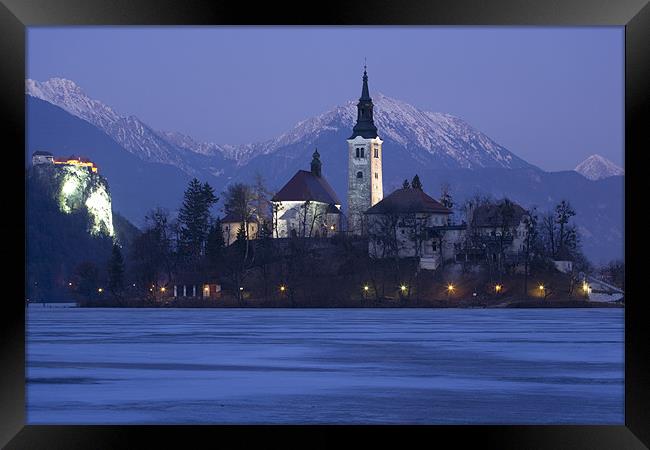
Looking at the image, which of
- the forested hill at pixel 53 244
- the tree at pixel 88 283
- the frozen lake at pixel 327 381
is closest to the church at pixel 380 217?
the tree at pixel 88 283

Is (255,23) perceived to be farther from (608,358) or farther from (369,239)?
(369,239)

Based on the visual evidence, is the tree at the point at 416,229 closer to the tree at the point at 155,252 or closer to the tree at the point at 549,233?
the tree at the point at 549,233

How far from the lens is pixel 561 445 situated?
34.1 ft

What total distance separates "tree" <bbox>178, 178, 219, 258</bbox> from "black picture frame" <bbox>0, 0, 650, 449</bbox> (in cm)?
8988

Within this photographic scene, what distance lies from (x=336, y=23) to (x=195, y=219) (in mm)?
92818

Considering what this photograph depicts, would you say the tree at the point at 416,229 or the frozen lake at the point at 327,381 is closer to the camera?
the frozen lake at the point at 327,381

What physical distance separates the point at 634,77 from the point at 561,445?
132 inches

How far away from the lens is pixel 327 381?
18.8 meters

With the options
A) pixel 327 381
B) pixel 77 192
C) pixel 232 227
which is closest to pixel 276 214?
pixel 232 227

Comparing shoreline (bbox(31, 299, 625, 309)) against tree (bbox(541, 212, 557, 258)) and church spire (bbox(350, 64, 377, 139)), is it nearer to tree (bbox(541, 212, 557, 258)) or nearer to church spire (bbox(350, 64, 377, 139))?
tree (bbox(541, 212, 557, 258))

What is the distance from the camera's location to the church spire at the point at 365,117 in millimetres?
125438

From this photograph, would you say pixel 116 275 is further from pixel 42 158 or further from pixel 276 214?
pixel 42 158

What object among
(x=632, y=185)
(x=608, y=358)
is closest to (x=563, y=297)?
(x=608, y=358)

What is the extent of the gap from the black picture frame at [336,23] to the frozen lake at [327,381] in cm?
211
